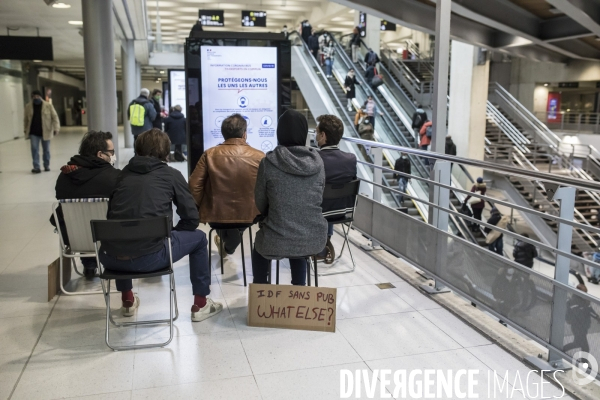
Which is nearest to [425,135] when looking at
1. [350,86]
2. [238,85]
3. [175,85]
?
[350,86]

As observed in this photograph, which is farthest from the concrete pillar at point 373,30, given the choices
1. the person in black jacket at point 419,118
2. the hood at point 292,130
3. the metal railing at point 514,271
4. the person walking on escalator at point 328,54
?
the hood at point 292,130

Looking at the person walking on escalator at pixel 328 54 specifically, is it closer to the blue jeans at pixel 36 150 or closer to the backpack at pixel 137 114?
the backpack at pixel 137 114

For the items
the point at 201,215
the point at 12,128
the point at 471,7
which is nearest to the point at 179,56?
the point at 12,128

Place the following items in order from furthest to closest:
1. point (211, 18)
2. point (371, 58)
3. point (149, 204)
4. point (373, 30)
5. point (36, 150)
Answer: point (211, 18), point (373, 30), point (371, 58), point (36, 150), point (149, 204)

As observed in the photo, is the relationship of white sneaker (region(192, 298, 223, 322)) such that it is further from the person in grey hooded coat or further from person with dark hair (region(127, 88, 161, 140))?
person with dark hair (region(127, 88, 161, 140))

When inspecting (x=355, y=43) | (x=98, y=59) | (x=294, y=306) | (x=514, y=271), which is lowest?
(x=294, y=306)

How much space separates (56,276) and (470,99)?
13.1 meters

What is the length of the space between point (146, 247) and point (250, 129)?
3.03 m

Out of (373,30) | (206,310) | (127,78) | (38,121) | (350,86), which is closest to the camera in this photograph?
(206,310)

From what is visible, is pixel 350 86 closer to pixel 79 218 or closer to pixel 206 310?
pixel 79 218

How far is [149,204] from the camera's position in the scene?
120 inches

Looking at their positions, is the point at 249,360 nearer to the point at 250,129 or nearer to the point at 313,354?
the point at 313,354

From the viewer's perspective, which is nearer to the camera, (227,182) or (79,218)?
(79,218)

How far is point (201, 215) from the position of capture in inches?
161
